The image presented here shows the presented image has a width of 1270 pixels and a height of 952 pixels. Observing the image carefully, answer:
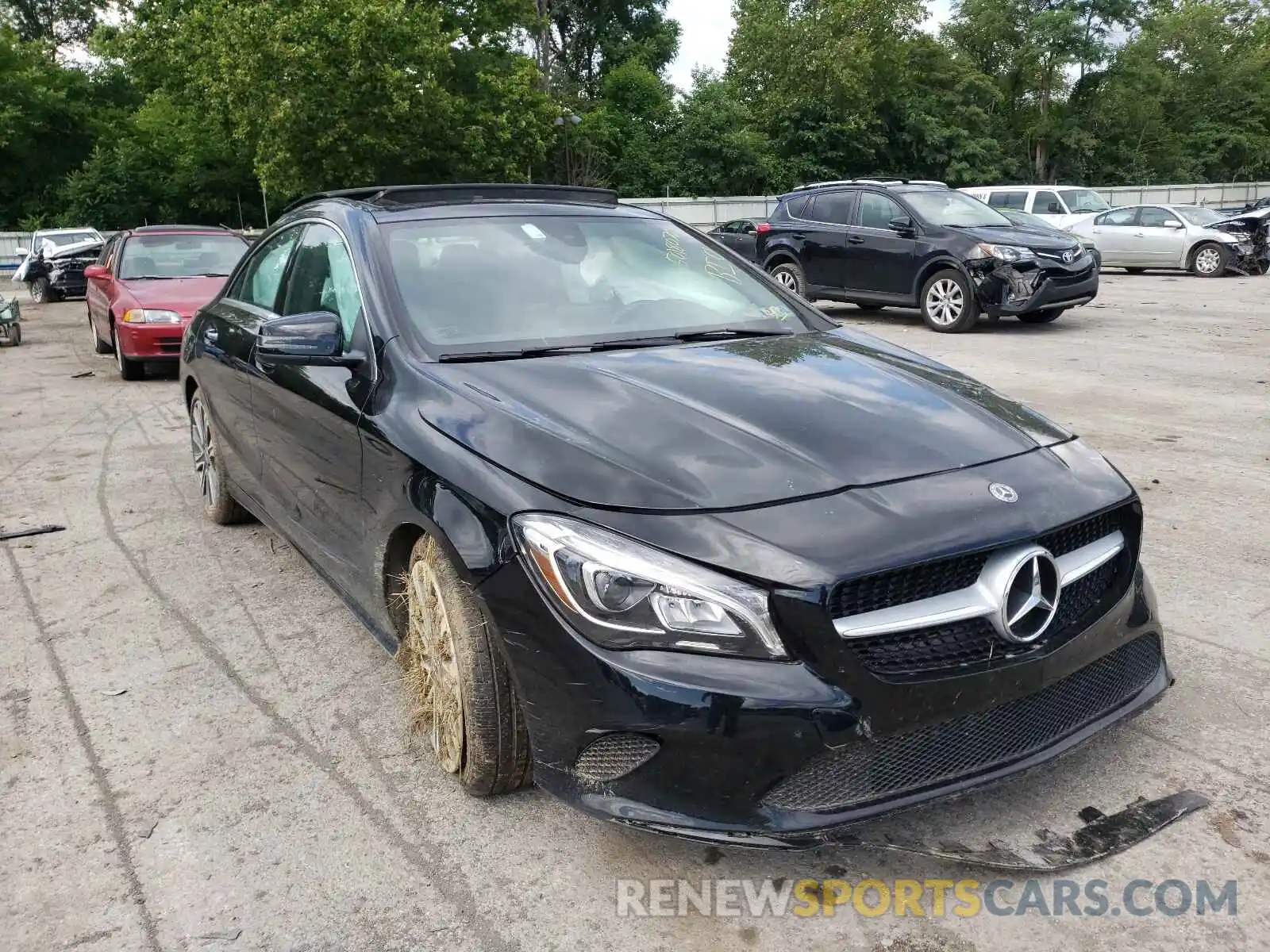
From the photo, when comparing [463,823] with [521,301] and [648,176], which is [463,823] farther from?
[648,176]

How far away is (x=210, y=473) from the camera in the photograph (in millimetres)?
5520

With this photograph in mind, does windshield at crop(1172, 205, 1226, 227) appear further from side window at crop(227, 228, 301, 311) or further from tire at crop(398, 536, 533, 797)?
tire at crop(398, 536, 533, 797)

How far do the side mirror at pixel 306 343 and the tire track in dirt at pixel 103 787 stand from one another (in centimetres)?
133

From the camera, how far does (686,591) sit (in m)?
2.27

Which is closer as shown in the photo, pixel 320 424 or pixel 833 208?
pixel 320 424

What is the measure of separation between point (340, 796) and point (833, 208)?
40.9 feet

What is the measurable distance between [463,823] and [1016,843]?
1.38 meters

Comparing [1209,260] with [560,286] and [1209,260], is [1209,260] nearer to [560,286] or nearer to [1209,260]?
[1209,260]

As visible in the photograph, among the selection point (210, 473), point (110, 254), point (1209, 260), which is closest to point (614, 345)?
point (210, 473)

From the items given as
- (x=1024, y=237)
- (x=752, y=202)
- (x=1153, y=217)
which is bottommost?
(x=1024, y=237)

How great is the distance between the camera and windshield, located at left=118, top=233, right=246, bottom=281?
11703 mm

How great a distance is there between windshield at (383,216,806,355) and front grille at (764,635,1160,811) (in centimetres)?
168

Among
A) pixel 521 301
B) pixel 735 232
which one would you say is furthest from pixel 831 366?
pixel 735 232

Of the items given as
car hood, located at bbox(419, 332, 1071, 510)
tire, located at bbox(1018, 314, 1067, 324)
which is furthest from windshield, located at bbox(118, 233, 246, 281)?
car hood, located at bbox(419, 332, 1071, 510)
